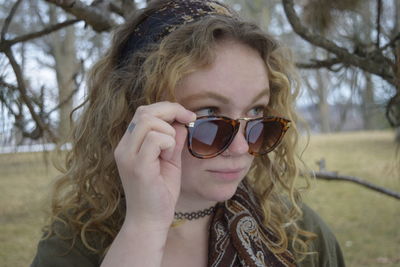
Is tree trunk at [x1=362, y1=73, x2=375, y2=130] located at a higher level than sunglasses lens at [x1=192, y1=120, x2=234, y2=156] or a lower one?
lower

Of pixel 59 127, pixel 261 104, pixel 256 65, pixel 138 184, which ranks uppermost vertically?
pixel 256 65

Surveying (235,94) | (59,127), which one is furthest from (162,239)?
(59,127)

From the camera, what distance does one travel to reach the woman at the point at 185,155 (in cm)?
123

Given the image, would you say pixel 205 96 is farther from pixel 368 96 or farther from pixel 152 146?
pixel 368 96

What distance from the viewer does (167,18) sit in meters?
1.47

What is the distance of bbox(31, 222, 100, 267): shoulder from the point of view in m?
1.48

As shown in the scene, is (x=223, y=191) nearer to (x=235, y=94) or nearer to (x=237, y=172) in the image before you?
(x=237, y=172)

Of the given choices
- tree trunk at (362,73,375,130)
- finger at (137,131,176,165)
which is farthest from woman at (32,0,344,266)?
tree trunk at (362,73,375,130)

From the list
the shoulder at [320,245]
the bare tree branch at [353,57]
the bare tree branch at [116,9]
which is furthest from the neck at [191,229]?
the bare tree branch at [116,9]

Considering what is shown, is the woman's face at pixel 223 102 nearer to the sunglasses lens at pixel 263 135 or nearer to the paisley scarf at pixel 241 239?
the sunglasses lens at pixel 263 135

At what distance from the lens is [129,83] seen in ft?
4.96

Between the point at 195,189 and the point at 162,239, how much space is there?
23cm

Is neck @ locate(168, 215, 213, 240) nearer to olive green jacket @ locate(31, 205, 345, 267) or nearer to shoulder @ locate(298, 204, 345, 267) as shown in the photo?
olive green jacket @ locate(31, 205, 345, 267)

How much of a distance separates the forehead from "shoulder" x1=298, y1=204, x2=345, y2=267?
626 millimetres
